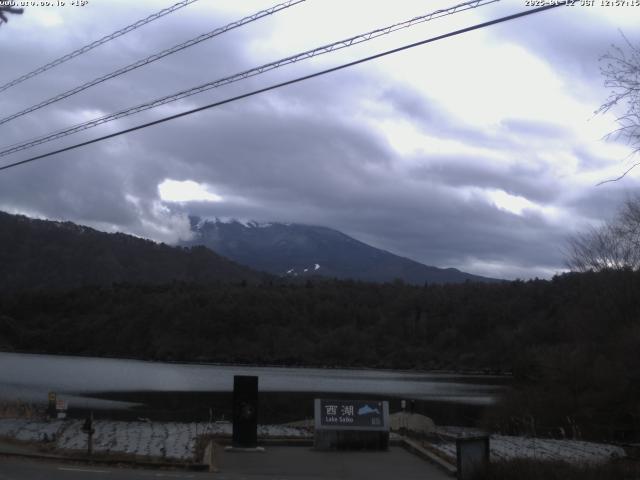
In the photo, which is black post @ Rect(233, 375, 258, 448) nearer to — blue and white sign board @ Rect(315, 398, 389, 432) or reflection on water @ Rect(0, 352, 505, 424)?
blue and white sign board @ Rect(315, 398, 389, 432)

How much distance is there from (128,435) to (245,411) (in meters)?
5.93

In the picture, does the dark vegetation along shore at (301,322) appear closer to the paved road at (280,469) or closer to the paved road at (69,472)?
the paved road at (280,469)

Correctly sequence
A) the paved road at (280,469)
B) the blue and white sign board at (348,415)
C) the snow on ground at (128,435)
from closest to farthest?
the paved road at (280,469) < the snow on ground at (128,435) < the blue and white sign board at (348,415)

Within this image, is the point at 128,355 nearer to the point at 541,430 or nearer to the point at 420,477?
the point at 541,430

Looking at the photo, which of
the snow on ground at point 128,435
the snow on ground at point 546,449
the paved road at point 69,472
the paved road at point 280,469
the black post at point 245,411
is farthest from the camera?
the snow on ground at point 546,449

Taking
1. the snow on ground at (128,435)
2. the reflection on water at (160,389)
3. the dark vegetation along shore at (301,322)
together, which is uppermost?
the dark vegetation along shore at (301,322)

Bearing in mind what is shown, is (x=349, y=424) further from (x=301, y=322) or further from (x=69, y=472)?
(x=301, y=322)

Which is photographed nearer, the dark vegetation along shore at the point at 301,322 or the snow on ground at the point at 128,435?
the snow on ground at the point at 128,435

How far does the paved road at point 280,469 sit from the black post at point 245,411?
0.53 m

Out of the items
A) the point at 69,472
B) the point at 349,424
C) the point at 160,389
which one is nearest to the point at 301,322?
the point at 160,389

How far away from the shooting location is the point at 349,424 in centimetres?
2473

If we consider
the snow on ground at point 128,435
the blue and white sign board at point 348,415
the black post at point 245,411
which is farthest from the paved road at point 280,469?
the snow on ground at point 128,435

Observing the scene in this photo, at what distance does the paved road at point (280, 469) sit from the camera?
18625 mm

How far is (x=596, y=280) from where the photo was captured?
196ft
